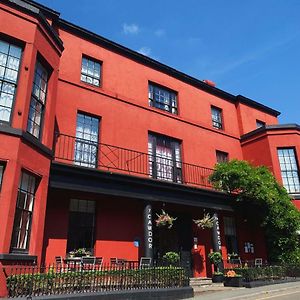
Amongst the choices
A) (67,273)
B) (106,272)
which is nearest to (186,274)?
(106,272)

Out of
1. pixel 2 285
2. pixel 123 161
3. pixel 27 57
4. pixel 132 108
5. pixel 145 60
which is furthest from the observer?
pixel 145 60

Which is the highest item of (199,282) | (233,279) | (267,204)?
(267,204)

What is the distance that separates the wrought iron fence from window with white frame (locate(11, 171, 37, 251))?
2.53 ft

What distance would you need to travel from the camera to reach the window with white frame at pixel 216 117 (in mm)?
21531

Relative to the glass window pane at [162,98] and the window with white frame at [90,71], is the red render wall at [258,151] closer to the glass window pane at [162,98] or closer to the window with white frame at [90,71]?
the glass window pane at [162,98]

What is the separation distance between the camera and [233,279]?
14.0 meters

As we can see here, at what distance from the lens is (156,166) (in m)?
16.8

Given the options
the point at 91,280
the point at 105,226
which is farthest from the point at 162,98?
the point at 91,280

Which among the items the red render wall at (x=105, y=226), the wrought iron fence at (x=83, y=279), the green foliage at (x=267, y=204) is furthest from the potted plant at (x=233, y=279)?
the green foliage at (x=267, y=204)

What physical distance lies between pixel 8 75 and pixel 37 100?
121cm

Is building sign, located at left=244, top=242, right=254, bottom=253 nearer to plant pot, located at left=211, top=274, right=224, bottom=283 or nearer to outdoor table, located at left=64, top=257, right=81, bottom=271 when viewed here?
plant pot, located at left=211, top=274, right=224, bottom=283

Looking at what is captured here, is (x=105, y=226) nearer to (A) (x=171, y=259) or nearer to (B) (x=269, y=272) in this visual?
(A) (x=171, y=259)

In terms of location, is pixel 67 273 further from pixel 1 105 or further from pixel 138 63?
pixel 138 63

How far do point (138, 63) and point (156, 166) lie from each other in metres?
5.88
